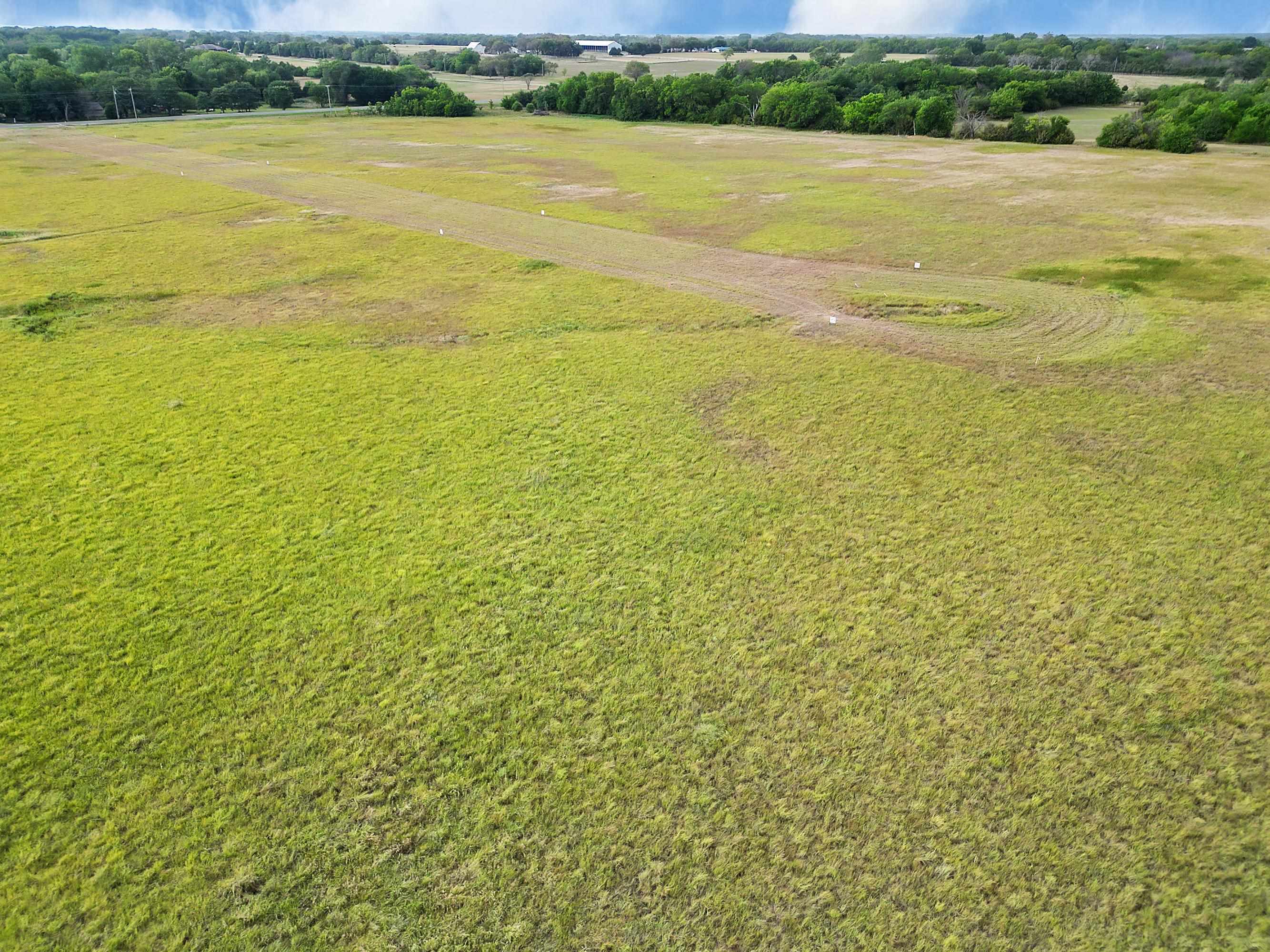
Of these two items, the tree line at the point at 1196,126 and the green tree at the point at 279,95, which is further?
the green tree at the point at 279,95

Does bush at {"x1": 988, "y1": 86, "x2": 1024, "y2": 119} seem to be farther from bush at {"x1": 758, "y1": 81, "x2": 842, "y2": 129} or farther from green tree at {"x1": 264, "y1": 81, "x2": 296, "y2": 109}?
green tree at {"x1": 264, "y1": 81, "x2": 296, "y2": 109}

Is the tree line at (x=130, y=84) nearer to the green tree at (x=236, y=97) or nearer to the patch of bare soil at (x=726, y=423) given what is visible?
the green tree at (x=236, y=97)

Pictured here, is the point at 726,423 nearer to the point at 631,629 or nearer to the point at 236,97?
the point at 631,629

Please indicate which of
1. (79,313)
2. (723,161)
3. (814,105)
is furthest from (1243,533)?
(814,105)

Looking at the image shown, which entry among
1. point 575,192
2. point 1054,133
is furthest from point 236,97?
point 1054,133

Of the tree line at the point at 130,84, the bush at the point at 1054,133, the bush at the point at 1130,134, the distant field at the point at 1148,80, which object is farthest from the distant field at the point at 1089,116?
the tree line at the point at 130,84
